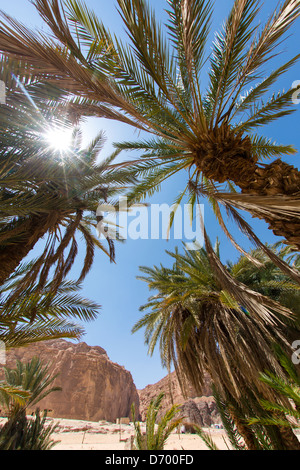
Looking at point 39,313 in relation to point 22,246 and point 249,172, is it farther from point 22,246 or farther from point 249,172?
point 249,172

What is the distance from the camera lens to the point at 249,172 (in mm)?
3510

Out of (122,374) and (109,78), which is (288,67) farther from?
(122,374)

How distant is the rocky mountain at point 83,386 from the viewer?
97.9 ft

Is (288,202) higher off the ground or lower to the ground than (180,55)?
lower

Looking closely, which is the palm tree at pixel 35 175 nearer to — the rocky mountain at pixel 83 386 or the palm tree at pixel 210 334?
the palm tree at pixel 210 334

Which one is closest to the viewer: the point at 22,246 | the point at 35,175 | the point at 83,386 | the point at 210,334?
the point at 35,175

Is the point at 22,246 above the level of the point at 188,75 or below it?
below

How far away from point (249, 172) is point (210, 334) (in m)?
5.29

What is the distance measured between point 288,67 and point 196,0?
7.21ft

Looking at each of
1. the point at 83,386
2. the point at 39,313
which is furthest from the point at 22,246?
the point at 83,386

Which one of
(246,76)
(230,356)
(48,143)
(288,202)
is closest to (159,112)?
(246,76)

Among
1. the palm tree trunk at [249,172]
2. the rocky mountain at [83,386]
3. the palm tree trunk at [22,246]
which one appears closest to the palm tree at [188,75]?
the palm tree trunk at [249,172]

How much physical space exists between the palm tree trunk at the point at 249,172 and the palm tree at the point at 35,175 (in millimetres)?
1800

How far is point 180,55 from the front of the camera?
12.1 ft
